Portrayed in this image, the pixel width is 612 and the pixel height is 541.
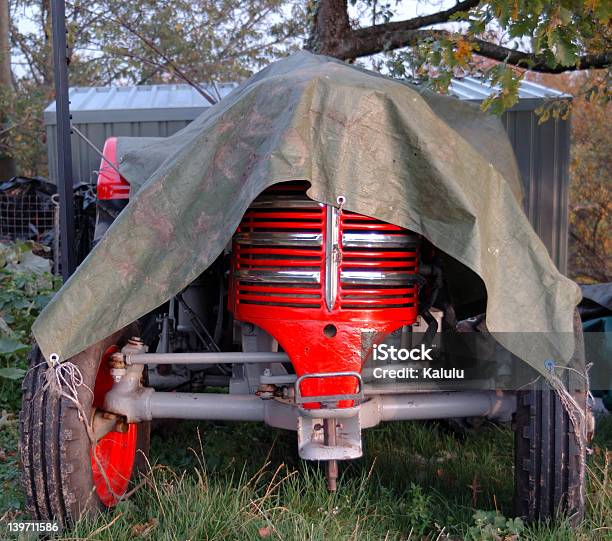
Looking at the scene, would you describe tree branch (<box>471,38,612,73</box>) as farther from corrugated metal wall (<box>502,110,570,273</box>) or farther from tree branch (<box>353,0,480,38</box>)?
corrugated metal wall (<box>502,110,570,273</box>)

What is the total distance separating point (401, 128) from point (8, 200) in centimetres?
634

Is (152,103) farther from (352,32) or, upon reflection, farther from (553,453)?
(553,453)

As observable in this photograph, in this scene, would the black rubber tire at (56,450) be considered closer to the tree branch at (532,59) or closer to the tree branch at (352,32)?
the tree branch at (532,59)

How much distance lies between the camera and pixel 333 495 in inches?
134

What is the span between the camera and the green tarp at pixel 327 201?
2.86 meters

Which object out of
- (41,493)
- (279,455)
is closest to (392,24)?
(279,455)

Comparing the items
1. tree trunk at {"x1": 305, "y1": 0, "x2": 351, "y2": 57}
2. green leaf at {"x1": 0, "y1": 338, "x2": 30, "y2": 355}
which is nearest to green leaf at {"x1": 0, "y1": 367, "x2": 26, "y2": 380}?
green leaf at {"x1": 0, "y1": 338, "x2": 30, "y2": 355}

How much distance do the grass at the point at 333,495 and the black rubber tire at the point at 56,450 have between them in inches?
4.6

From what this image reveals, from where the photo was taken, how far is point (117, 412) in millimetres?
3295

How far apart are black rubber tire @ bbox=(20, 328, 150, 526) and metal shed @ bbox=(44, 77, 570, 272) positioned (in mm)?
4354

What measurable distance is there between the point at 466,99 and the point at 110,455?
214 inches

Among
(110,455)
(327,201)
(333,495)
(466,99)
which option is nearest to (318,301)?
(327,201)

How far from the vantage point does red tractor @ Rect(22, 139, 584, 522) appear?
2963 millimetres

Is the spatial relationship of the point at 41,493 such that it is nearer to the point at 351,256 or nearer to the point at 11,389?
the point at 351,256
